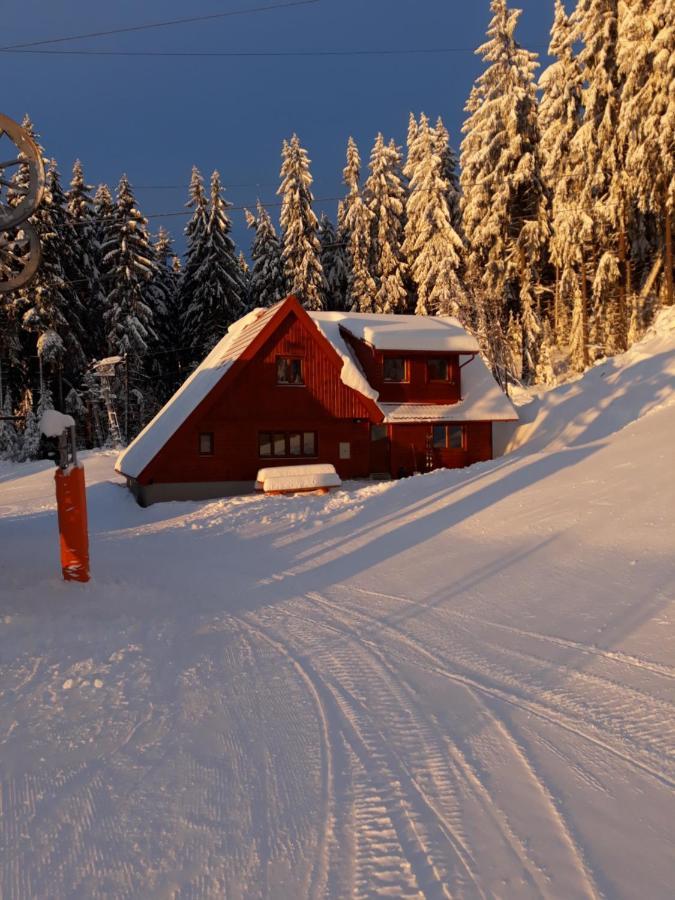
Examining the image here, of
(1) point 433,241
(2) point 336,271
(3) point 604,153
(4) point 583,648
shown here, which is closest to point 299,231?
(2) point 336,271

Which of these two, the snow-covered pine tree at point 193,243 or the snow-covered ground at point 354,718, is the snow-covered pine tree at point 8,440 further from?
the snow-covered ground at point 354,718

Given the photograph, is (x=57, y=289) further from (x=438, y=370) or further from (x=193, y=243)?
(x=438, y=370)

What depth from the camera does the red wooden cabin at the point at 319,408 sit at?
837 inches

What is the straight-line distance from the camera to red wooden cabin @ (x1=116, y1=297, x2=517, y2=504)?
21.2 meters

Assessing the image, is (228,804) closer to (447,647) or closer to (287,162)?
(447,647)

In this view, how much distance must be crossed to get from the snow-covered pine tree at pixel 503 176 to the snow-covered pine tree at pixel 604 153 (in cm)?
357

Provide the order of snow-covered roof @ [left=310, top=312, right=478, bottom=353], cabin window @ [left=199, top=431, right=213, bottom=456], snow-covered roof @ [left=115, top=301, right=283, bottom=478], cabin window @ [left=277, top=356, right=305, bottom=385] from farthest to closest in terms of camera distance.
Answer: snow-covered roof @ [left=310, top=312, right=478, bottom=353]
cabin window @ [left=277, top=356, right=305, bottom=385]
cabin window @ [left=199, top=431, right=213, bottom=456]
snow-covered roof @ [left=115, top=301, right=283, bottom=478]

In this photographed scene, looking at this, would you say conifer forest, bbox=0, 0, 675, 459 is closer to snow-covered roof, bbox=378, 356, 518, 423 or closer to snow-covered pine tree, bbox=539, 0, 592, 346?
snow-covered pine tree, bbox=539, 0, 592, 346

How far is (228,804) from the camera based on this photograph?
388cm

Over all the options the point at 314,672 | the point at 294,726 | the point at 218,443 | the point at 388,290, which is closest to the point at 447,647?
the point at 314,672

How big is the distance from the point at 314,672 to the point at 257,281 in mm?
40914

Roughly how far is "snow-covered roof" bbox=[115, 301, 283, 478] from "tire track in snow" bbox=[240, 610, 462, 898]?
55.5 feet

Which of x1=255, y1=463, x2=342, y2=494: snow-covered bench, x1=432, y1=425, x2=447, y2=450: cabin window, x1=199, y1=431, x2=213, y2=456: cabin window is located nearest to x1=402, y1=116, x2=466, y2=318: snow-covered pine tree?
x1=432, y1=425, x2=447, y2=450: cabin window

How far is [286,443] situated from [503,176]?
907 inches
